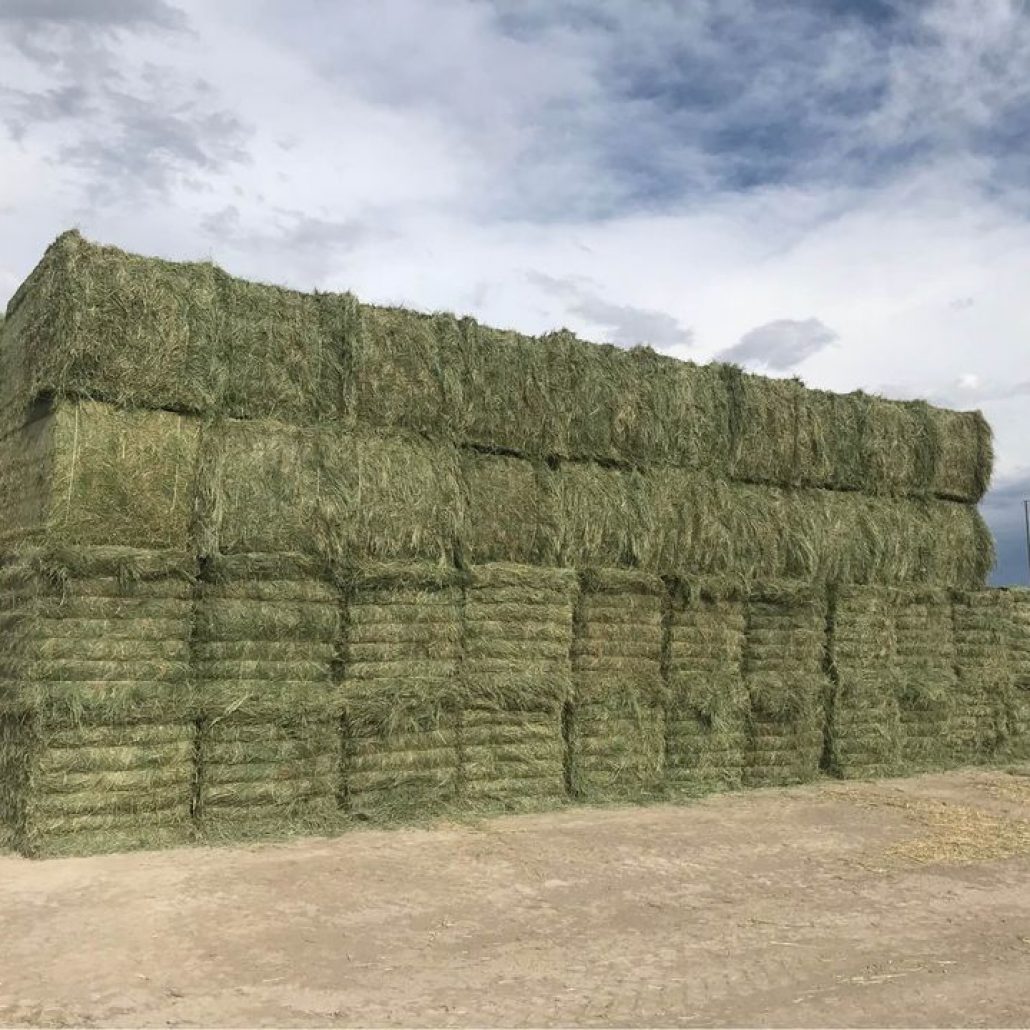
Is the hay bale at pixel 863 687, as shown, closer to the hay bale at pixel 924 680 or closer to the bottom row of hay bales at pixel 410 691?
the bottom row of hay bales at pixel 410 691

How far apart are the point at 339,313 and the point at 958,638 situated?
26.4 feet

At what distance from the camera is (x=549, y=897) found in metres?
6.61

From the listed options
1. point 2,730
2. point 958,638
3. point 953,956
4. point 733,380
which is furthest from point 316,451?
point 958,638

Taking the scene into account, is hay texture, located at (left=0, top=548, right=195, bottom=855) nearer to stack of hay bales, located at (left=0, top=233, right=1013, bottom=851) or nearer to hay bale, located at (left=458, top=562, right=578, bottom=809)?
stack of hay bales, located at (left=0, top=233, right=1013, bottom=851)

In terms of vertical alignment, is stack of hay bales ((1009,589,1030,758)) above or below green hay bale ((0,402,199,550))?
below

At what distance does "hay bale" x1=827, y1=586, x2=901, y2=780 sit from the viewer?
1134 cm

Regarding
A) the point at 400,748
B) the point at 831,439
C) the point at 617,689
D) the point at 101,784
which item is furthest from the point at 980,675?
the point at 101,784

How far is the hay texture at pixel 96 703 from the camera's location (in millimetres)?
7477

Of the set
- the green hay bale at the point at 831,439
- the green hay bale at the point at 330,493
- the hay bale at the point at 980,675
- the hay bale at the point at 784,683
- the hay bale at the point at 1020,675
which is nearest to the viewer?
the green hay bale at the point at 330,493

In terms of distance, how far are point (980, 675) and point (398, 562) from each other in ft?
24.5

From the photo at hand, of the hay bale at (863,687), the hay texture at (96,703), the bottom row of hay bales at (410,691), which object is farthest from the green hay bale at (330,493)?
the hay bale at (863,687)

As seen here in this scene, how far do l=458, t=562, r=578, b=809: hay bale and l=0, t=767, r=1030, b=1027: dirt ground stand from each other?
1.74 feet

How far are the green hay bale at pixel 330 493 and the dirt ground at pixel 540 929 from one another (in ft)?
7.51

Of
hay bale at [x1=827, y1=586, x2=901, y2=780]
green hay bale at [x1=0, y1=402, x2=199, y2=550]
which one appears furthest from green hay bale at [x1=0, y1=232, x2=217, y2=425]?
hay bale at [x1=827, y1=586, x2=901, y2=780]
